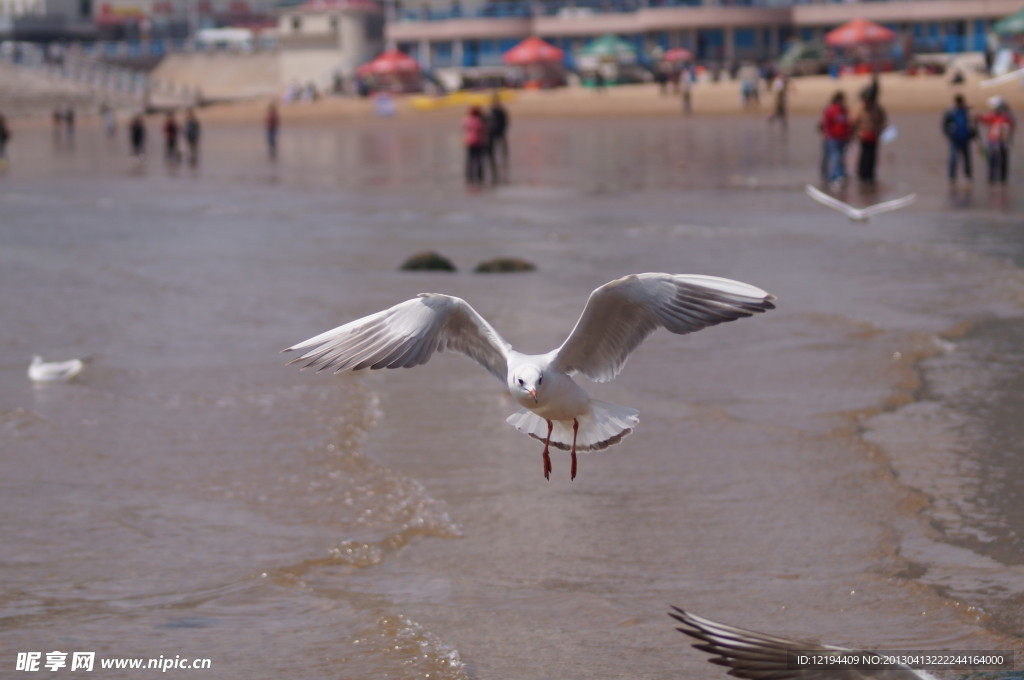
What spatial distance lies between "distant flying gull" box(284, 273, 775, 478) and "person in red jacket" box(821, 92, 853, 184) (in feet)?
54.5

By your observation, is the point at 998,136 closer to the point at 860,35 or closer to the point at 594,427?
the point at 594,427

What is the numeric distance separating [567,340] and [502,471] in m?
2.49

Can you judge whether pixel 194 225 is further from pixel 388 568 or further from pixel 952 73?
pixel 952 73

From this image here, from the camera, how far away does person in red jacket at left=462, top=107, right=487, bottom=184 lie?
26219 millimetres

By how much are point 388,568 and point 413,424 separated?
2.42 meters

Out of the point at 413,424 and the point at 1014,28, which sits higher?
the point at 1014,28

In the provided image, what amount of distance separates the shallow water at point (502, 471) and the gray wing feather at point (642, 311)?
3.75 feet

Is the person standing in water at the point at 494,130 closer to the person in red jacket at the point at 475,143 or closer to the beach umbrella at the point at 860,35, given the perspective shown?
the person in red jacket at the point at 475,143

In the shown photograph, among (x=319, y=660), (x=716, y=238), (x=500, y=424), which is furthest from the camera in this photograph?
(x=716, y=238)

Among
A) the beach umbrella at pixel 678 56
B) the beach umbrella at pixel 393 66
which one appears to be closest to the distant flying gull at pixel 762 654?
the beach umbrella at pixel 678 56

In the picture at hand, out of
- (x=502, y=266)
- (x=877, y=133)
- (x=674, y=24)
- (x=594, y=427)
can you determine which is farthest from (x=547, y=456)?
(x=674, y=24)

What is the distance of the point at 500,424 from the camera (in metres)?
9.54

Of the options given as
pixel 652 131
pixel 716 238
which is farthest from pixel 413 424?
pixel 652 131

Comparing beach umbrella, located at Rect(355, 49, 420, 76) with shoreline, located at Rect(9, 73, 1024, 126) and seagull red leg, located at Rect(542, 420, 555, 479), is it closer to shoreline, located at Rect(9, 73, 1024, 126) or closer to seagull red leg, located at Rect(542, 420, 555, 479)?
shoreline, located at Rect(9, 73, 1024, 126)
